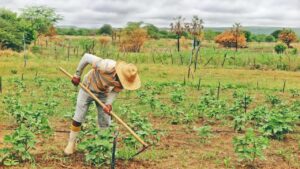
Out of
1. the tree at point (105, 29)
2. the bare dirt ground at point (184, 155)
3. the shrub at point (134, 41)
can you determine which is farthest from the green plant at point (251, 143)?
the tree at point (105, 29)

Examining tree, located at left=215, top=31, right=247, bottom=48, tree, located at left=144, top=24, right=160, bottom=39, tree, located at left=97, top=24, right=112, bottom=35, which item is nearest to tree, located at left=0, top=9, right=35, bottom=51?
tree, located at left=215, top=31, right=247, bottom=48

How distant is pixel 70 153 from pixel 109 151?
0.80 meters

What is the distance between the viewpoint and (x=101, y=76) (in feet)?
21.2

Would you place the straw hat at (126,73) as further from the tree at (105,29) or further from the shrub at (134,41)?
the tree at (105,29)

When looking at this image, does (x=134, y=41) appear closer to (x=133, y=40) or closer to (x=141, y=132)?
(x=133, y=40)

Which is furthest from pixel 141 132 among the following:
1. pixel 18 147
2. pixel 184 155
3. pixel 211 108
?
pixel 211 108

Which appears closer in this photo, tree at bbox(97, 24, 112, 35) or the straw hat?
the straw hat

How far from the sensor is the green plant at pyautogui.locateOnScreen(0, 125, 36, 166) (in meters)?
6.16

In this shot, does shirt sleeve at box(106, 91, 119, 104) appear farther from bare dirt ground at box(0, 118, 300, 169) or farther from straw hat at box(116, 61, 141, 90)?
bare dirt ground at box(0, 118, 300, 169)

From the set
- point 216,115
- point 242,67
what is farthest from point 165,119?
point 242,67

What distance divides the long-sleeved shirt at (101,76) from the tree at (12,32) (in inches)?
1149

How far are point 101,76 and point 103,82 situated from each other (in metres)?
0.09

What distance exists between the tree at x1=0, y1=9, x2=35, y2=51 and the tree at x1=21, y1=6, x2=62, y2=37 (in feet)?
38.4

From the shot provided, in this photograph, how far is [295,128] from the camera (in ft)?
32.5
